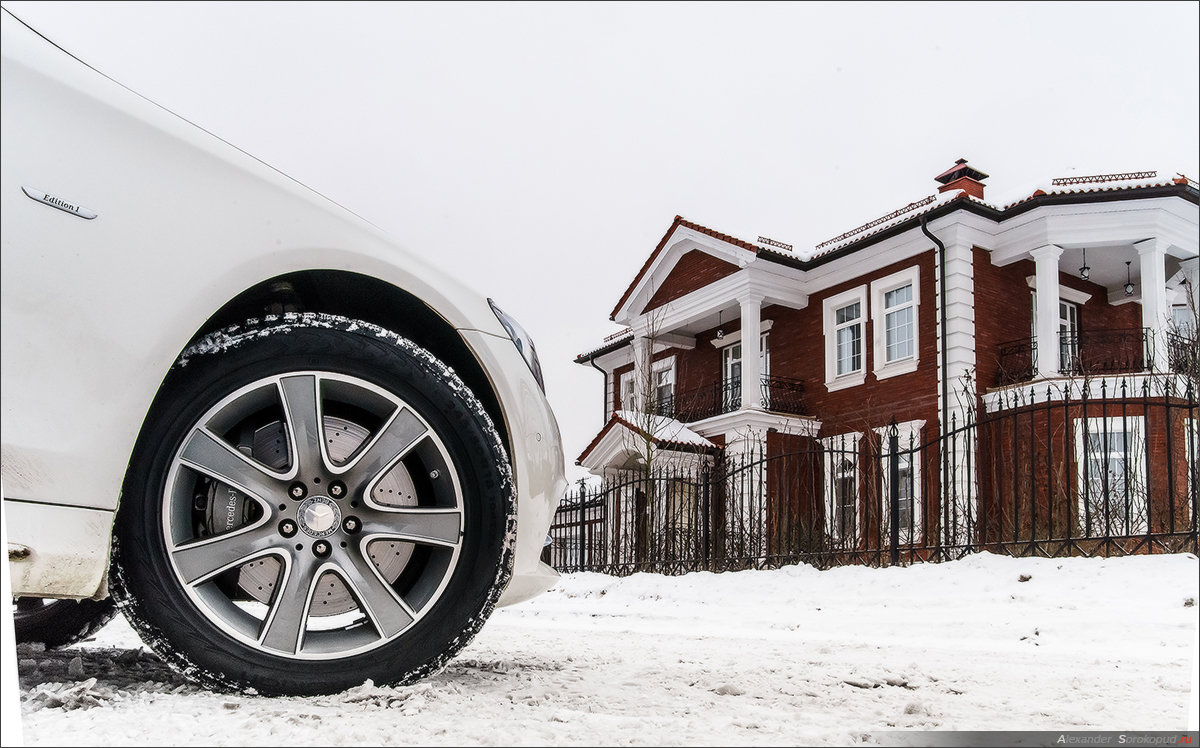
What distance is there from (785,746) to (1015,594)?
18.1ft

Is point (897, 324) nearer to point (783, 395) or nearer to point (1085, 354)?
point (783, 395)

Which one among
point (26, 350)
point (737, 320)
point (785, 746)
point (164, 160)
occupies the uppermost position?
point (737, 320)

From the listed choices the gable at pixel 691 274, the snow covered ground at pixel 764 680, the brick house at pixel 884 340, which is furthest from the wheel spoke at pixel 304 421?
the gable at pixel 691 274

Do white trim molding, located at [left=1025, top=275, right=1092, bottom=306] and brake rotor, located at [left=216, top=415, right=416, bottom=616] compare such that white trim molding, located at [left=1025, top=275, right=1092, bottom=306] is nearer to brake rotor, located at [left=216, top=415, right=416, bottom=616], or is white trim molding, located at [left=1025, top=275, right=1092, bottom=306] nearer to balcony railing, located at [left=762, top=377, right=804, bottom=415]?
balcony railing, located at [left=762, top=377, right=804, bottom=415]

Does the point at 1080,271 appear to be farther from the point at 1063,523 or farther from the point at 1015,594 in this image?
the point at 1015,594

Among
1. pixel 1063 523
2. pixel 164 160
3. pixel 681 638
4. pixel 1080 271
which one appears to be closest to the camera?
pixel 164 160

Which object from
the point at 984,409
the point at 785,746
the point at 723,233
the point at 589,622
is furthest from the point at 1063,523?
the point at 723,233

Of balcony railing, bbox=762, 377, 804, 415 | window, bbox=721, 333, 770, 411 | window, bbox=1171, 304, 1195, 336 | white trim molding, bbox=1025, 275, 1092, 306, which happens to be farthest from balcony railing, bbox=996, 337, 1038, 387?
window, bbox=1171, 304, 1195, 336

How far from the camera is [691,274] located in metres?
17.6

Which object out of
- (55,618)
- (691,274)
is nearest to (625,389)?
(691,274)

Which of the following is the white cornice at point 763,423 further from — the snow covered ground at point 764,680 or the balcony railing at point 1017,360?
the snow covered ground at point 764,680

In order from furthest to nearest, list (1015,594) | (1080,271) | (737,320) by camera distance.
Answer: (737,320) → (1080,271) → (1015,594)

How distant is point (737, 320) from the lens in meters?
19.5

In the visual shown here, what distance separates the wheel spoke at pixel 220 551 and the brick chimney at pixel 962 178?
55.4 feet
